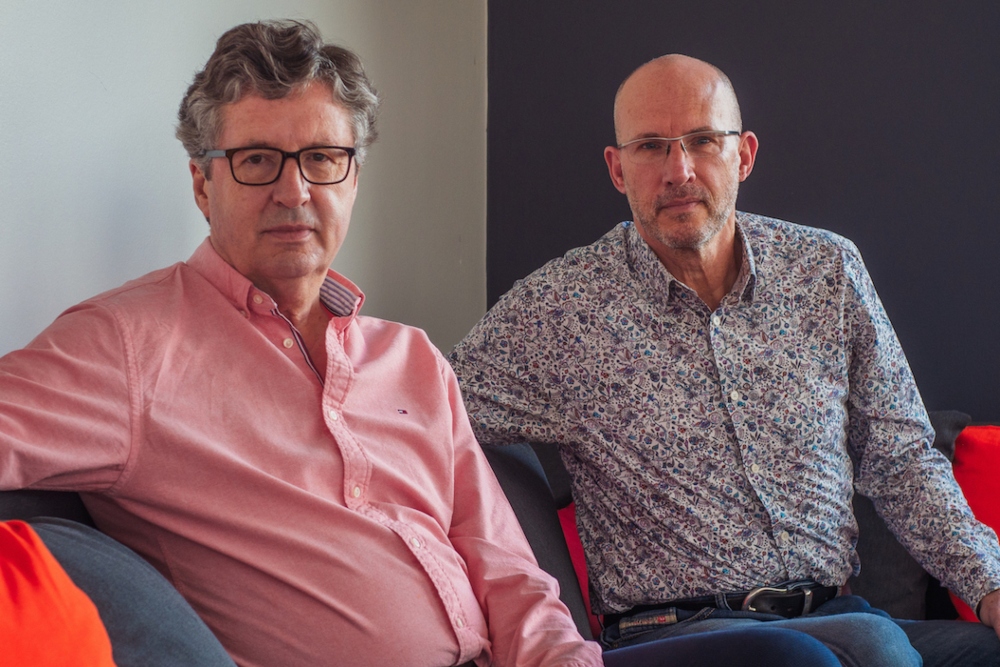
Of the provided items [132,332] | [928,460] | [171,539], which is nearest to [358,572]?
[171,539]

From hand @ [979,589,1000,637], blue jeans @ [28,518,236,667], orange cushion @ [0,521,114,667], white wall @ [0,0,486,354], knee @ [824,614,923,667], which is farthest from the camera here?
hand @ [979,589,1000,637]

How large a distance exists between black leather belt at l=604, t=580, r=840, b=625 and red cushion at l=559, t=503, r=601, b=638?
0.41ft

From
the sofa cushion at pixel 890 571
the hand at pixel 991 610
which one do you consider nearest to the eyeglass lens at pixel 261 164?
the hand at pixel 991 610

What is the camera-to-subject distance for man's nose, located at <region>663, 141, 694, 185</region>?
6.35ft

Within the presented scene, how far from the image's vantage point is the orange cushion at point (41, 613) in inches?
34.3

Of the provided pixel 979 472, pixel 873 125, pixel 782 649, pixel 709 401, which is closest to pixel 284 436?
pixel 782 649

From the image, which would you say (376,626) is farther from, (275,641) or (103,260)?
(103,260)

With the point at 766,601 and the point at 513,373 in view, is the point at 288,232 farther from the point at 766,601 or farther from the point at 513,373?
the point at 766,601

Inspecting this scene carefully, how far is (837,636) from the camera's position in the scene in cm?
155

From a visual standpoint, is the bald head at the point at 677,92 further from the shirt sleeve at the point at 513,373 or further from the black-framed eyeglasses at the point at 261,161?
the black-framed eyeglasses at the point at 261,161

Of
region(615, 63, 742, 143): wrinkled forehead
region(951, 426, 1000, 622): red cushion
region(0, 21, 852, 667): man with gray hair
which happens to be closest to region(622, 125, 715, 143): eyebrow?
region(615, 63, 742, 143): wrinkled forehead

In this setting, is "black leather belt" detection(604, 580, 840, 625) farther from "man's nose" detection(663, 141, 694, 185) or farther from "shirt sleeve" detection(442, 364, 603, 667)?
"man's nose" detection(663, 141, 694, 185)

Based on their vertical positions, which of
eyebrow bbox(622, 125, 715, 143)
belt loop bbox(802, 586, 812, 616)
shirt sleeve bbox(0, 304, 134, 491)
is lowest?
belt loop bbox(802, 586, 812, 616)

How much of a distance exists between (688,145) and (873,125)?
0.94 meters
